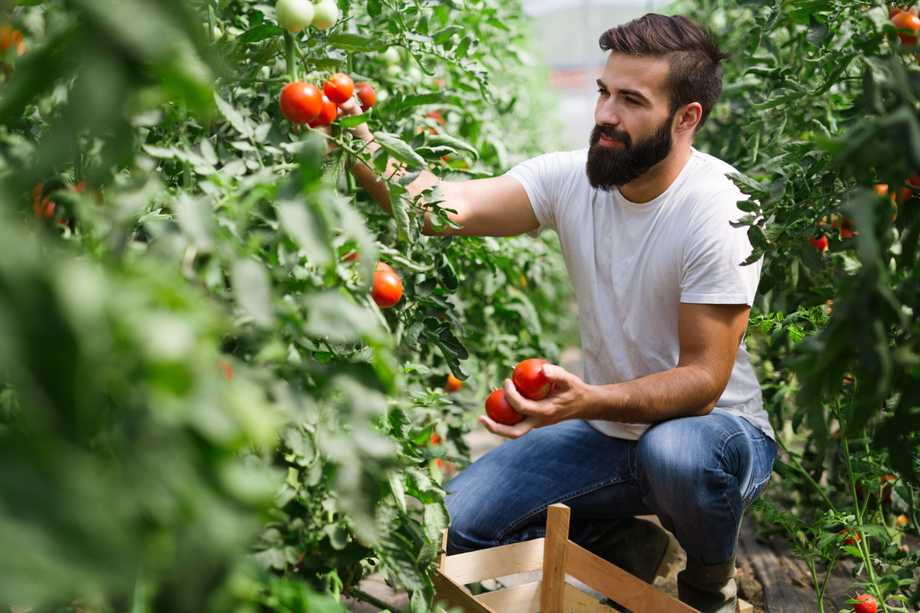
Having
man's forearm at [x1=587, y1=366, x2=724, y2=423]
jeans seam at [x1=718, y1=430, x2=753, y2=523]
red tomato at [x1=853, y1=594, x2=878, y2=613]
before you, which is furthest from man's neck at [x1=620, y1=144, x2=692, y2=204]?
red tomato at [x1=853, y1=594, x2=878, y2=613]

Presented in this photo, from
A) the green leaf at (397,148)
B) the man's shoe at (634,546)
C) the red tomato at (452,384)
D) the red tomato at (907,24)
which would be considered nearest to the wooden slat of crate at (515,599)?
the man's shoe at (634,546)

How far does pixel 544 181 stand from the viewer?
2.17 m

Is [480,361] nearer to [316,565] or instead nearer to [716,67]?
[716,67]

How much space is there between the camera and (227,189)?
3.16 feet

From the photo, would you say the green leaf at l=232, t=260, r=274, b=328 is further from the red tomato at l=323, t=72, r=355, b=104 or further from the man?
the man

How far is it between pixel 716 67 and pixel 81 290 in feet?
6.14

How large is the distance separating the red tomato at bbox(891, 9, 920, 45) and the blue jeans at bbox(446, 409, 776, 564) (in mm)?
810

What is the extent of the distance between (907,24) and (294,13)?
35.3 inches

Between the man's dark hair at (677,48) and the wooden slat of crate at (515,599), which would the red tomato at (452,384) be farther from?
the man's dark hair at (677,48)

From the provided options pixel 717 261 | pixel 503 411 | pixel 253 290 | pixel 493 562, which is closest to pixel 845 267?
pixel 717 261

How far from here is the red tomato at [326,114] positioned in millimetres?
1470

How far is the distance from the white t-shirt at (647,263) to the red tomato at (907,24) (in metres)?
0.61

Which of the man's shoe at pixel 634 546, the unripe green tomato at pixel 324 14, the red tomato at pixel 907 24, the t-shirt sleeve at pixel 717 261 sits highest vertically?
the red tomato at pixel 907 24

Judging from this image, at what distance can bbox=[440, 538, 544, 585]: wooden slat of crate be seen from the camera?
163 cm
